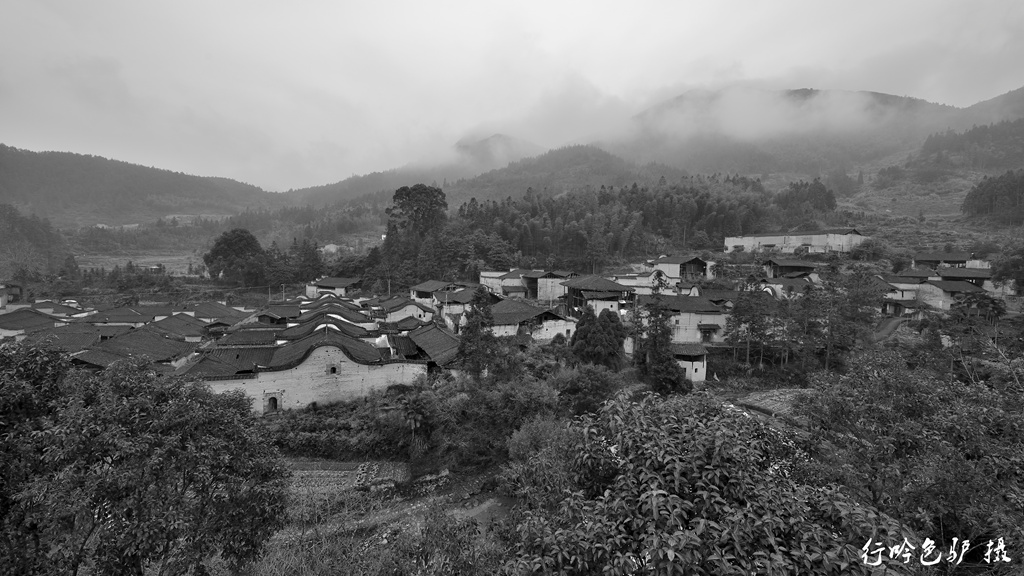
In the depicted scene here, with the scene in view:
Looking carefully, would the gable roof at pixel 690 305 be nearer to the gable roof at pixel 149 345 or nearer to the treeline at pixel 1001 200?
the gable roof at pixel 149 345

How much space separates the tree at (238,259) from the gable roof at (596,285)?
122ft

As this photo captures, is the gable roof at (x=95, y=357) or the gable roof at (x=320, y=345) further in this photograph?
the gable roof at (x=95, y=357)

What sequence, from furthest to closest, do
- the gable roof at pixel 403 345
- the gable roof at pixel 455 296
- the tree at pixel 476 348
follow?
1. the gable roof at pixel 455 296
2. the gable roof at pixel 403 345
3. the tree at pixel 476 348

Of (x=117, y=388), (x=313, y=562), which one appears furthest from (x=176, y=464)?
(x=313, y=562)

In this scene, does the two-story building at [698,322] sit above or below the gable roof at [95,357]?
below

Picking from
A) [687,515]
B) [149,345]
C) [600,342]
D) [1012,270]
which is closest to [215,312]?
[149,345]

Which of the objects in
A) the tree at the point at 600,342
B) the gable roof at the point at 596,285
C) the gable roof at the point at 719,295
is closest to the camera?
the tree at the point at 600,342

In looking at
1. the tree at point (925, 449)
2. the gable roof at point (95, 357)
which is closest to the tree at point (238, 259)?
the gable roof at point (95, 357)

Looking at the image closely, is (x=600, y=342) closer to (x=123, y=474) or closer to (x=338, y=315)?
(x=338, y=315)

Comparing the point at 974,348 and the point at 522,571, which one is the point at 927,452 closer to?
the point at 522,571

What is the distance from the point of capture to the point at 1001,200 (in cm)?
5697

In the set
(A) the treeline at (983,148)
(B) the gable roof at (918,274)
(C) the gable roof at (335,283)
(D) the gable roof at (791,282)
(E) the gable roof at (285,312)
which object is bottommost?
(D) the gable roof at (791,282)

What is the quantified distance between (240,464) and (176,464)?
824 millimetres

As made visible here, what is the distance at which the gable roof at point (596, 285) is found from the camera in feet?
102
